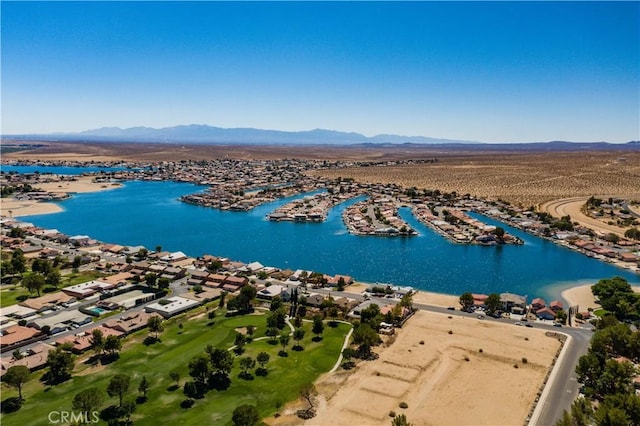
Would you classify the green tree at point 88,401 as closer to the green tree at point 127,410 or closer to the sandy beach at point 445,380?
the green tree at point 127,410

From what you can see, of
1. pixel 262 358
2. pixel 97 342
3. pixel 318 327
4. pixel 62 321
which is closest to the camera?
pixel 262 358

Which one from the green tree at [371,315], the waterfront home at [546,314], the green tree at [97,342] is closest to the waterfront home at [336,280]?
the green tree at [371,315]

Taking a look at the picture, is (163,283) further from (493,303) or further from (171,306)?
(493,303)

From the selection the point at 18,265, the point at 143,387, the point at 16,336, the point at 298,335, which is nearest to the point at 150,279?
the point at 16,336

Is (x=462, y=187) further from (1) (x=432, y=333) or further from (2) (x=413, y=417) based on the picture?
(2) (x=413, y=417)

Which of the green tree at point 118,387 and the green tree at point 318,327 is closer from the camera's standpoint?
the green tree at point 118,387

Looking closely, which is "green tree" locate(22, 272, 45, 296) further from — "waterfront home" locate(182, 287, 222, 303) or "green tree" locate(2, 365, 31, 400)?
"green tree" locate(2, 365, 31, 400)
